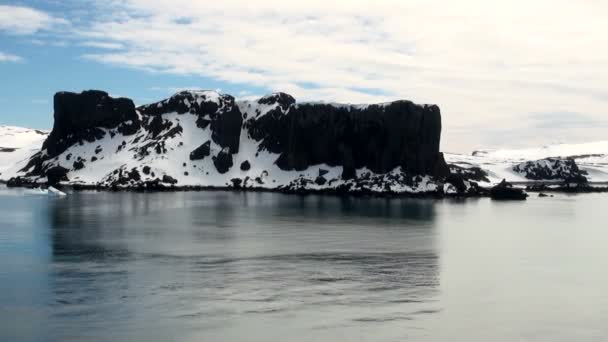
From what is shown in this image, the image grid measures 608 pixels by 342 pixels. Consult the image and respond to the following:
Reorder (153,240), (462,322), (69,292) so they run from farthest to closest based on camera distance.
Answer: (153,240)
(69,292)
(462,322)

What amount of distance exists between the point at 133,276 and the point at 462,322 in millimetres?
26753

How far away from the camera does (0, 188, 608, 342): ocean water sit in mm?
37062

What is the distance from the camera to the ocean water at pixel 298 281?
122ft

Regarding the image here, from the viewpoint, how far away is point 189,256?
63.2 metres

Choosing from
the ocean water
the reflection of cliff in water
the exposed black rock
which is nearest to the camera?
the ocean water

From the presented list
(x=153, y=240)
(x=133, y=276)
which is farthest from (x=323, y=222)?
(x=133, y=276)

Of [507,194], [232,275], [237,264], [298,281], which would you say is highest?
[507,194]

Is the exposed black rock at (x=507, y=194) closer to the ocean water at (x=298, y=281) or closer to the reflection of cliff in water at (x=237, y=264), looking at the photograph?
the ocean water at (x=298, y=281)

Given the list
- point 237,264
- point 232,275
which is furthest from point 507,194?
point 232,275

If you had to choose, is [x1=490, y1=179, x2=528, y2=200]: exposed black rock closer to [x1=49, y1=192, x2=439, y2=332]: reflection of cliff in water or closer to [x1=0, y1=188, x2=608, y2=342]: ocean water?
[x1=0, y1=188, x2=608, y2=342]: ocean water

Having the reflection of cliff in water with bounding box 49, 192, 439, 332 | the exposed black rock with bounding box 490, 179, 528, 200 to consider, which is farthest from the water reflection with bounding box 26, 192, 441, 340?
the exposed black rock with bounding box 490, 179, 528, 200

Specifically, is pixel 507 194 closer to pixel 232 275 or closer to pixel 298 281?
pixel 298 281

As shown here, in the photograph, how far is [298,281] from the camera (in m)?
50.3

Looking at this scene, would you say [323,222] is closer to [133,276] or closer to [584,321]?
[133,276]
